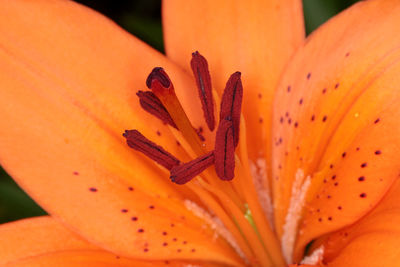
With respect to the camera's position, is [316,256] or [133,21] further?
[133,21]

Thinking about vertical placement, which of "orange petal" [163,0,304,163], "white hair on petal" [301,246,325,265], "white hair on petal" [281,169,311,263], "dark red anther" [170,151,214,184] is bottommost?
"white hair on petal" [301,246,325,265]

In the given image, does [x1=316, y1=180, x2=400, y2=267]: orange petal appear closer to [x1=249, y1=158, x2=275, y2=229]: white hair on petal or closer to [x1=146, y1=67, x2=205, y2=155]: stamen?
[x1=249, y1=158, x2=275, y2=229]: white hair on petal

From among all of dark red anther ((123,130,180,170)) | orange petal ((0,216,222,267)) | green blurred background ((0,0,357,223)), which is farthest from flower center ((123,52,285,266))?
green blurred background ((0,0,357,223))

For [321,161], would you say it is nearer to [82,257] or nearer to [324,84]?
[324,84]

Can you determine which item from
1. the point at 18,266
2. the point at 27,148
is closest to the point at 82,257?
the point at 18,266

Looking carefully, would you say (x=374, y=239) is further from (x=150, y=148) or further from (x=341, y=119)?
(x=150, y=148)

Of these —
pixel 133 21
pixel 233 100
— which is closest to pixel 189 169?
pixel 233 100
